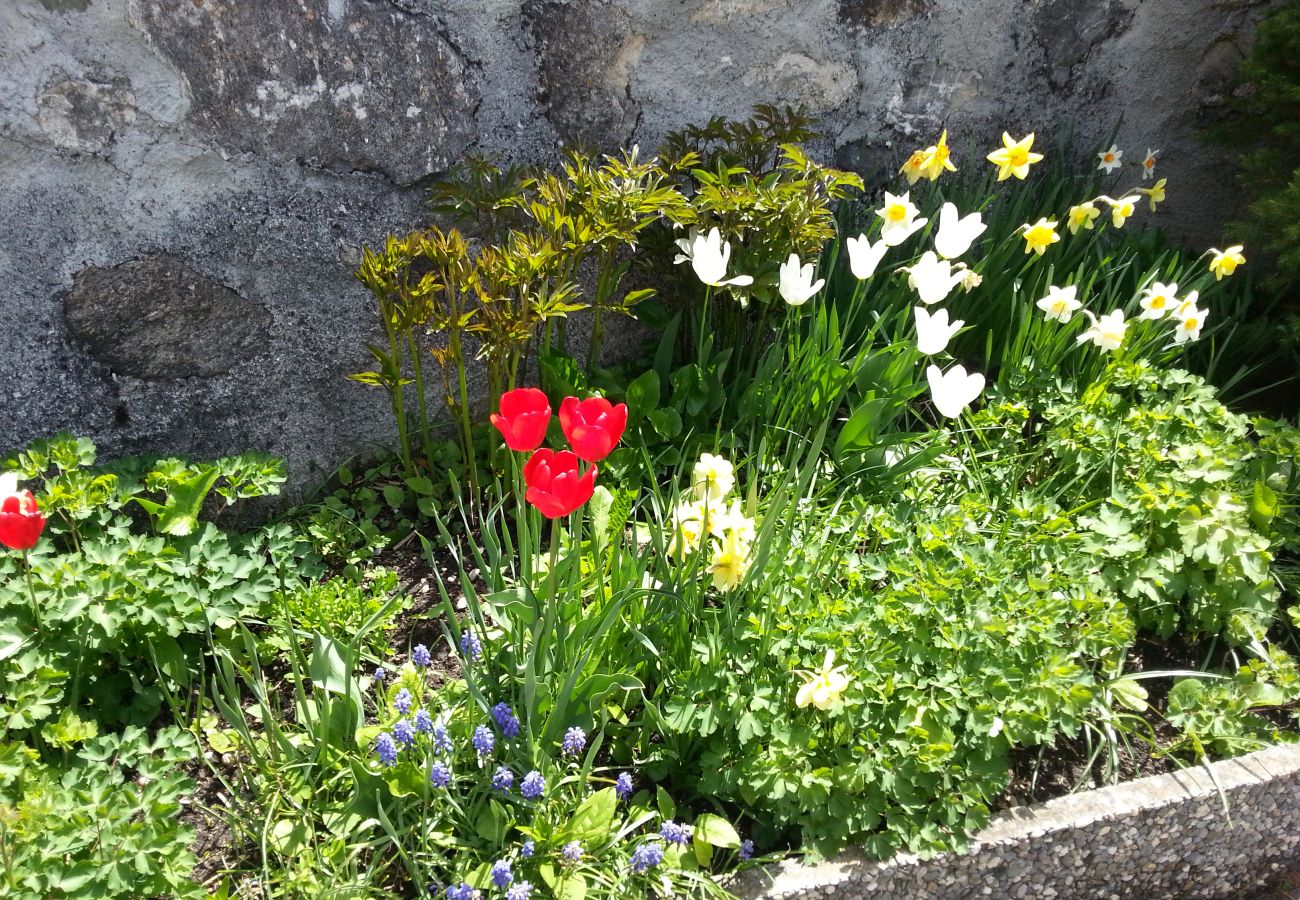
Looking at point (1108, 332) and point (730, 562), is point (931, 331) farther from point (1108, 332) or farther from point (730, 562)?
point (730, 562)

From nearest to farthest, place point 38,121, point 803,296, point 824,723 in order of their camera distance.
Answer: point 824,723 < point 38,121 < point 803,296

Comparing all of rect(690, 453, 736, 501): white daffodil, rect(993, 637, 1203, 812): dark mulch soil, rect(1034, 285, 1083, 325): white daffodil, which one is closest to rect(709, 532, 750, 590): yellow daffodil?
rect(690, 453, 736, 501): white daffodil

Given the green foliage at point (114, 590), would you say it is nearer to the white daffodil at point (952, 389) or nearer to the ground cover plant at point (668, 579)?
the ground cover plant at point (668, 579)

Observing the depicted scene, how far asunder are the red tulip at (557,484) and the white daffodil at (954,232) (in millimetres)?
1165

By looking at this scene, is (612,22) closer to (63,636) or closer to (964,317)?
(964,317)

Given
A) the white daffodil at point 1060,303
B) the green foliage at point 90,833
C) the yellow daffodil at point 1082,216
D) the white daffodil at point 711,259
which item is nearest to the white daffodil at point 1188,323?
the white daffodil at point 1060,303

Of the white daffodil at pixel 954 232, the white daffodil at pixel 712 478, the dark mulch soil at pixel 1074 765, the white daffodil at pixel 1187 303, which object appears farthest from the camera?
the white daffodil at pixel 1187 303

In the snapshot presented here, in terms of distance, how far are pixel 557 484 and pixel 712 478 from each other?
1.70ft

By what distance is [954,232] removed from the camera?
2156 millimetres

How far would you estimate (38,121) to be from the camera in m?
1.85

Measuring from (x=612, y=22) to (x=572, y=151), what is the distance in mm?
332

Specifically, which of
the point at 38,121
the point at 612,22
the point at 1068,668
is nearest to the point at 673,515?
the point at 1068,668

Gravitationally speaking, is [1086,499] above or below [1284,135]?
below

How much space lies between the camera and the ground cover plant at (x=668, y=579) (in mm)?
1632
